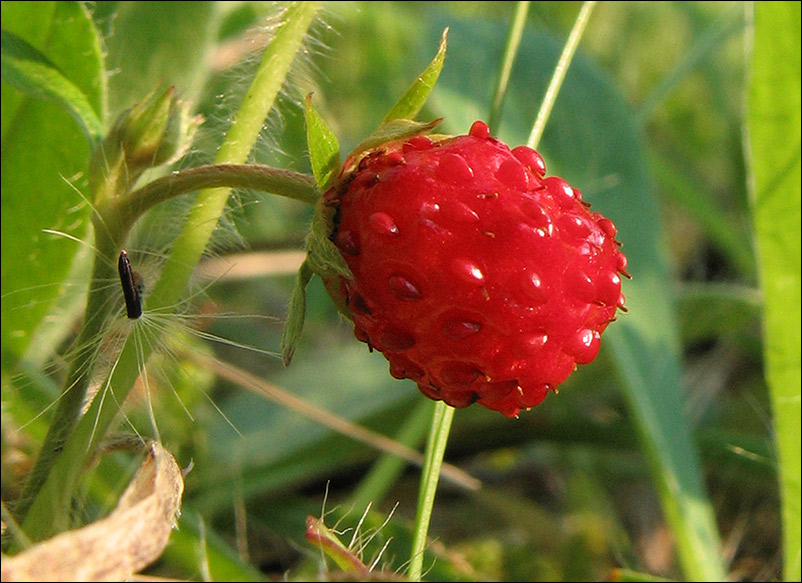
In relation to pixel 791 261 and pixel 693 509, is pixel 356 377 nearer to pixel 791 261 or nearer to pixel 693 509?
pixel 693 509

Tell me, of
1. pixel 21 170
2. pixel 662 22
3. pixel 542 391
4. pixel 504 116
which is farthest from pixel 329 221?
pixel 662 22

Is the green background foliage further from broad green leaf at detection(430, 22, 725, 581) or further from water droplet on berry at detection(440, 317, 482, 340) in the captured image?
water droplet on berry at detection(440, 317, 482, 340)

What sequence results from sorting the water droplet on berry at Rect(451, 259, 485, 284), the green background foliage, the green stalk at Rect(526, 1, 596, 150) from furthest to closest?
the green background foliage → the green stalk at Rect(526, 1, 596, 150) → the water droplet on berry at Rect(451, 259, 485, 284)

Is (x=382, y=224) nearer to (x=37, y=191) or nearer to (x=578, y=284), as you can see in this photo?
(x=578, y=284)

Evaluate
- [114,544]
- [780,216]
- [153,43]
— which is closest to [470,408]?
[780,216]

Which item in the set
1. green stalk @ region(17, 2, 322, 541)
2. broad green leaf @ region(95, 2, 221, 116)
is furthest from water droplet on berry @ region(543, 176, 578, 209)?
broad green leaf @ region(95, 2, 221, 116)

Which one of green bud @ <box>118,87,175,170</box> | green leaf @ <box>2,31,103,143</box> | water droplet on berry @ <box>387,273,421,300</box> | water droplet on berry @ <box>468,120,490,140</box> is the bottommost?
green leaf @ <box>2,31,103,143</box>

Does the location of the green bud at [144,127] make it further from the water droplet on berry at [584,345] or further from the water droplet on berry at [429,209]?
the water droplet on berry at [584,345]
